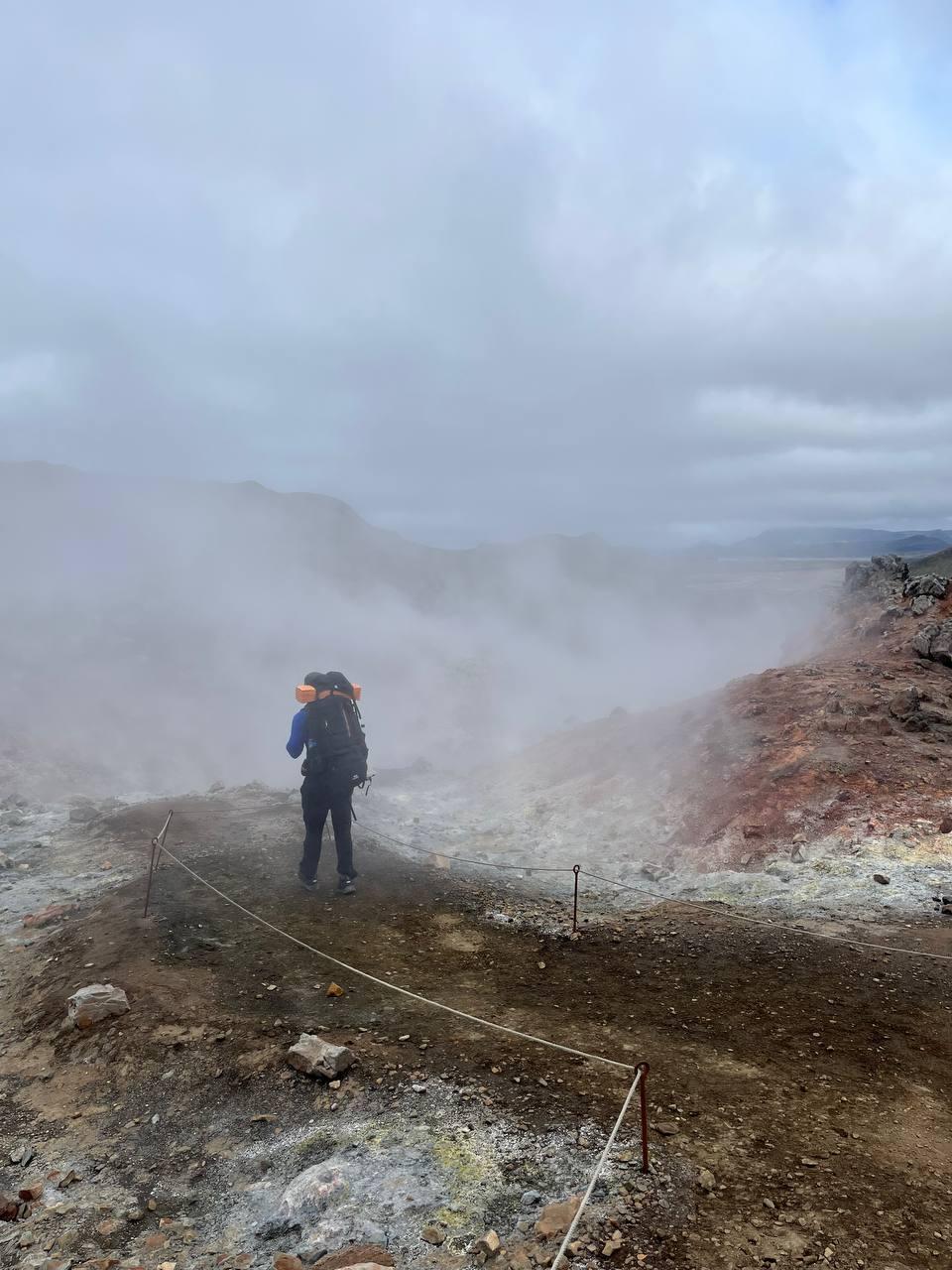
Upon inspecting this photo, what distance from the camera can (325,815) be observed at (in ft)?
26.2

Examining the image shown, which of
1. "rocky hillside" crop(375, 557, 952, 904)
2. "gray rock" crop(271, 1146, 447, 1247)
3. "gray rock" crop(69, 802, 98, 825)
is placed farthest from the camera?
"gray rock" crop(69, 802, 98, 825)

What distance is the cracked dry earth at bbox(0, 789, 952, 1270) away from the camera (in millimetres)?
3230

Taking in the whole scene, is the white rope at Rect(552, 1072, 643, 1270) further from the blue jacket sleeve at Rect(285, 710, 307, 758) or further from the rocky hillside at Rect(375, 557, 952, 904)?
the rocky hillside at Rect(375, 557, 952, 904)

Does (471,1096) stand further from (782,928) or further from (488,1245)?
(782,928)

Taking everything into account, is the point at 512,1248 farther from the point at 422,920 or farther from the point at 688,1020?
the point at 422,920

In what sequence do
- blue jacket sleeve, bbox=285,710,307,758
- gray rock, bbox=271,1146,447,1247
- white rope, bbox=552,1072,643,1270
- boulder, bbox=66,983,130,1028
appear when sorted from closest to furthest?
white rope, bbox=552,1072,643,1270
gray rock, bbox=271,1146,447,1247
boulder, bbox=66,983,130,1028
blue jacket sleeve, bbox=285,710,307,758

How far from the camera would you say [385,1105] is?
4121 mm

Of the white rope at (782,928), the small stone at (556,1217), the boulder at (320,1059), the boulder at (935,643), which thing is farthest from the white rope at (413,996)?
the boulder at (935,643)

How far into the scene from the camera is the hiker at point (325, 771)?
313 inches

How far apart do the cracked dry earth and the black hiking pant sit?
906 mm

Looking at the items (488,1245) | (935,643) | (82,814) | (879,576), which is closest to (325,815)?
(488,1245)

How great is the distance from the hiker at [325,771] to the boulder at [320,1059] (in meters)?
3.42

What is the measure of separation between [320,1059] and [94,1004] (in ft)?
6.03

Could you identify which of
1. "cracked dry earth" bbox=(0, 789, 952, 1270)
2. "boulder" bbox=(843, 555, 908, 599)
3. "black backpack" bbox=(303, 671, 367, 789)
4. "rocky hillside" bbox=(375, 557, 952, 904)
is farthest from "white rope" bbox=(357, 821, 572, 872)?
"boulder" bbox=(843, 555, 908, 599)
